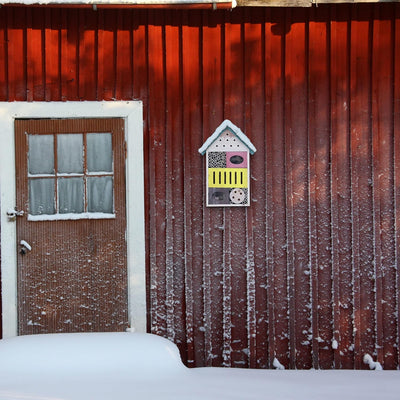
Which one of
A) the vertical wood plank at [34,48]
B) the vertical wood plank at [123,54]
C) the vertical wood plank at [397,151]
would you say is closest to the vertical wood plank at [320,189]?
the vertical wood plank at [397,151]

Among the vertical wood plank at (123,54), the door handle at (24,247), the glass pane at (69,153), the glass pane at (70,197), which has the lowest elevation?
the door handle at (24,247)

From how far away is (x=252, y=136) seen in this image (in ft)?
12.5

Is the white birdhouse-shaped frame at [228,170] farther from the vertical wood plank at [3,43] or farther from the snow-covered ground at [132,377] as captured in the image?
the vertical wood plank at [3,43]

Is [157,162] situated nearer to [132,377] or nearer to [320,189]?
Answer: [320,189]

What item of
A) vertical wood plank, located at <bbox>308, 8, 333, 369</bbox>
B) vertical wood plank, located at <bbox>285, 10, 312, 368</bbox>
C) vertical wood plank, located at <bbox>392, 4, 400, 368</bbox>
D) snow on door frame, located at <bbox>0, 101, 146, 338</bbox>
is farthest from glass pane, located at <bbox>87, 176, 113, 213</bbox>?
vertical wood plank, located at <bbox>392, 4, 400, 368</bbox>

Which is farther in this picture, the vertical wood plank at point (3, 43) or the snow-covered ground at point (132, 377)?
the vertical wood plank at point (3, 43)

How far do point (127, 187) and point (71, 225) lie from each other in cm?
57

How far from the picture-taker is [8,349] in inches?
119

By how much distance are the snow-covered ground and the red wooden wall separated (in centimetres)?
59

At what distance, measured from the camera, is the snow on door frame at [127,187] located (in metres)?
3.73

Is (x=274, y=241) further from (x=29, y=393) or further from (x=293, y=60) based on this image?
(x=29, y=393)

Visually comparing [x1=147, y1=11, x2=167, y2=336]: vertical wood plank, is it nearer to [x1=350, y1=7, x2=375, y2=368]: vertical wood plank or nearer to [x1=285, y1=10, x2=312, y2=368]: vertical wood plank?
[x1=285, y1=10, x2=312, y2=368]: vertical wood plank

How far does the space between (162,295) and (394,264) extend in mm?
1949

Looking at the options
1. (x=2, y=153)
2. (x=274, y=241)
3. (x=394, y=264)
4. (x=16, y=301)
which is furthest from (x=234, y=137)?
(x=16, y=301)
